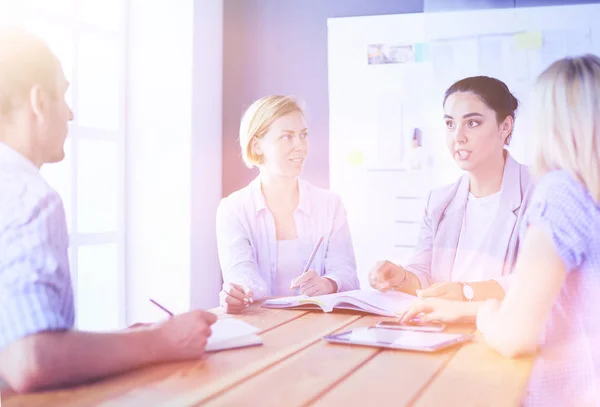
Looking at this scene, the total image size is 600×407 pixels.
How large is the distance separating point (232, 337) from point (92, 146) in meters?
1.44

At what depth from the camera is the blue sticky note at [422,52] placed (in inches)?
103

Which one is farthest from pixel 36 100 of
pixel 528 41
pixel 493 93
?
pixel 528 41

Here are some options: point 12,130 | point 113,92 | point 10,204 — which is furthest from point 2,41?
point 113,92

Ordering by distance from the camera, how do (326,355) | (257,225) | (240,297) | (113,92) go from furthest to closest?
(113,92), (257,225), (240,297), (326,355)

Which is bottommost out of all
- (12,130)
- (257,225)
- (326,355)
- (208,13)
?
(326,355)

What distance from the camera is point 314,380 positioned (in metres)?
0.87

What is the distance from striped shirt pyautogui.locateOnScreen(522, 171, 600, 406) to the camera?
968 mm

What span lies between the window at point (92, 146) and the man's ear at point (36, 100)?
3.39 feet

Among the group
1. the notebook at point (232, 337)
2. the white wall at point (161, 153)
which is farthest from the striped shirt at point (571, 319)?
the white wall at point (161, 153)

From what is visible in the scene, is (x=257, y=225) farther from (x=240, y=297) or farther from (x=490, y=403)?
(x=490, y=403)

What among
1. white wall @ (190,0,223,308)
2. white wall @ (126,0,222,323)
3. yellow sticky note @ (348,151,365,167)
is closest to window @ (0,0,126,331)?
white wall @ (126,0,222,323)

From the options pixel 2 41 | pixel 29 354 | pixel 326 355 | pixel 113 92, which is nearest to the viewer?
pixel 29 354

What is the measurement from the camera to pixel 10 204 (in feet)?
2.64

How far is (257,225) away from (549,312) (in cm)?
114
